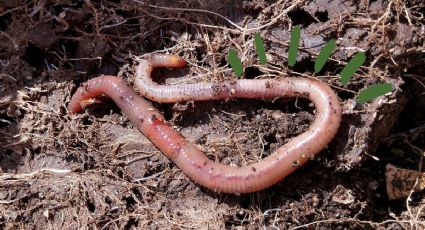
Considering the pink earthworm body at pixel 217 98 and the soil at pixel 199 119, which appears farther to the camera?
the soil at pixel 199 119

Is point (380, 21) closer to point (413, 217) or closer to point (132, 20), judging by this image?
point (413, 217)

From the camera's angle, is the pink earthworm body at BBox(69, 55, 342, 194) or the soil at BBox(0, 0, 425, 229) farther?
the soil at BBox(0, 0, 425, 229)

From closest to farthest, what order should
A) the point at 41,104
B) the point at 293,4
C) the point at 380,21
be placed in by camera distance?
the point at 380,21, the point at 293,4, the point at 41,104

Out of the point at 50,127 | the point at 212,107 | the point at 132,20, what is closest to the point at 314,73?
the point at 212,107

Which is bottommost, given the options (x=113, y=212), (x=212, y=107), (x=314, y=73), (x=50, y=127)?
(x=113, y=212)
